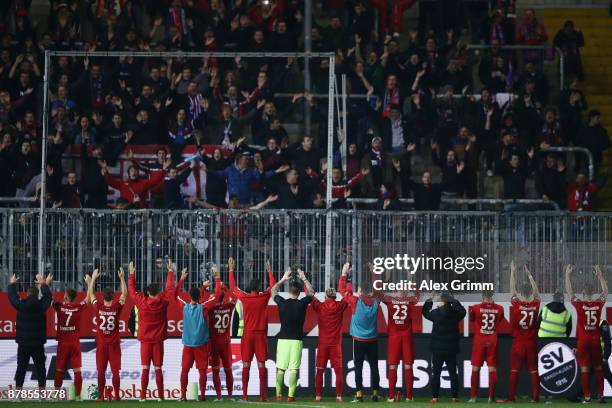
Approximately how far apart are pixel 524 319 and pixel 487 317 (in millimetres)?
605

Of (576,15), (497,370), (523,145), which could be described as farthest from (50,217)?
(576,15)

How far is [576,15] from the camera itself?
35031mm

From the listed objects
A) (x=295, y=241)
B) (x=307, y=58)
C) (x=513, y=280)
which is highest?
(x=307, y=58)

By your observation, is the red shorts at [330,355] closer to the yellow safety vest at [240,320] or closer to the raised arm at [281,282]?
the raised arm at [281,282]

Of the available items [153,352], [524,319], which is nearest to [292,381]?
[153,352]

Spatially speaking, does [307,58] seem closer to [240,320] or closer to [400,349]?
[240,320]

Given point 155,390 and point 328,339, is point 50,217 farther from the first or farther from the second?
point 328,339

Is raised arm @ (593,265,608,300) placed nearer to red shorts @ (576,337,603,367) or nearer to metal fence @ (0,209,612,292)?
metal fence @ (0,209,612,292)

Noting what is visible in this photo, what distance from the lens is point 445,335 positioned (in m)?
22.9

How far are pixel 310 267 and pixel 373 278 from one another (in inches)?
40.9

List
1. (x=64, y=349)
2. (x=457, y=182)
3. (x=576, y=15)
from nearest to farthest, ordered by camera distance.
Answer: (x=64, y=349)
(x=457, y=182)
(x=576, y=15)

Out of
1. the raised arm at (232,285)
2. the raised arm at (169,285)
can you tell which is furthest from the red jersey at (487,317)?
the raised arm at (169,285)

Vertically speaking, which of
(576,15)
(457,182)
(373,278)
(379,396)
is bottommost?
(379,396)

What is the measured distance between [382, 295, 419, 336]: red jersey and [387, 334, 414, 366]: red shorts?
82 mm
